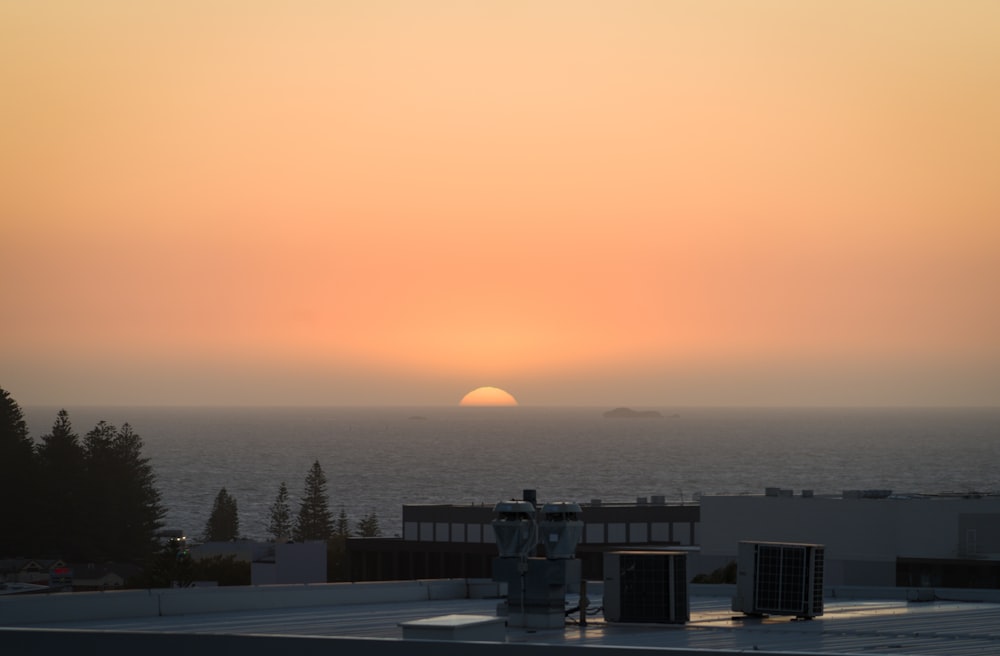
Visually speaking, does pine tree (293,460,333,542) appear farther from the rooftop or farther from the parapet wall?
the rooftop

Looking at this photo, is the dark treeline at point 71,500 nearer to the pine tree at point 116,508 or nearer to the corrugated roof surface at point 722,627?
the pine tree at point 116,508

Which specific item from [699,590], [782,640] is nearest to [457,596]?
[699,590]

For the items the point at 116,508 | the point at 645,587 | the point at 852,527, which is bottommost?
the point at 116,508

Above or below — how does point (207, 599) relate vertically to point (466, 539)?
above

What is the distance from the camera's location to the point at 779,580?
25.3 m

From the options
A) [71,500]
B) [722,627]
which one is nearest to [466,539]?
[722,627]

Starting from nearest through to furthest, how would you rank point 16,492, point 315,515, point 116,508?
1. point 16,492
2. point 116,508
3. point 315,515

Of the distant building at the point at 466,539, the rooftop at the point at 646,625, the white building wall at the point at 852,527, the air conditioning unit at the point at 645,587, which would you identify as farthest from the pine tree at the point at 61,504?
the air conditioning unit at the point at 645,587

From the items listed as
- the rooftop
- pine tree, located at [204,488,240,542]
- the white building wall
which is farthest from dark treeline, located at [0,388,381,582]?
the rooftop

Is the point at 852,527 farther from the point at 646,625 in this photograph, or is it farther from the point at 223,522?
the point at 223,522

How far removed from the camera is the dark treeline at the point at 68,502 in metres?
125

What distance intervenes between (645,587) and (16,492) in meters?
110

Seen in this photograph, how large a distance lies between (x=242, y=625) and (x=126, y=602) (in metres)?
2.31

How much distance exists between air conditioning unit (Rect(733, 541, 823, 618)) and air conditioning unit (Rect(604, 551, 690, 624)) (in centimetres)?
119
